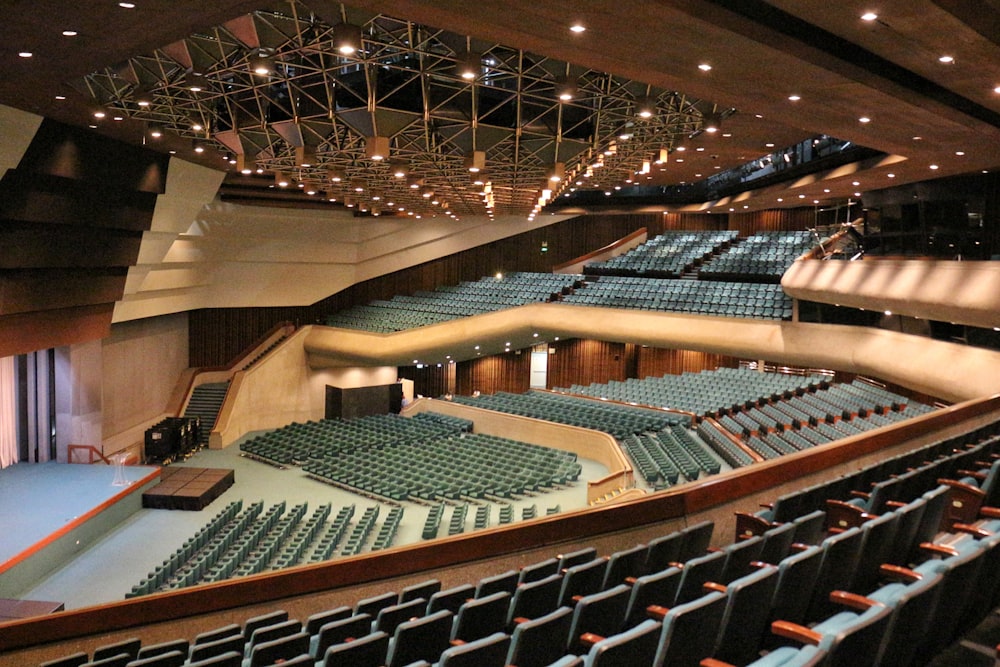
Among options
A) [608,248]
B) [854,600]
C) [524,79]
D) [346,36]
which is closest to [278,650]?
[854,600]

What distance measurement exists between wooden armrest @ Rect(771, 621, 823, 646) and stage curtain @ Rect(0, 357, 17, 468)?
585 inches

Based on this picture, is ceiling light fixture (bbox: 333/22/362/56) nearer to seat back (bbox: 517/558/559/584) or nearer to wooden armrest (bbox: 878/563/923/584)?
seat back (bbox: 517/558/559/584)

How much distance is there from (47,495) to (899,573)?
13.2m

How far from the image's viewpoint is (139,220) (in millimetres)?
12875

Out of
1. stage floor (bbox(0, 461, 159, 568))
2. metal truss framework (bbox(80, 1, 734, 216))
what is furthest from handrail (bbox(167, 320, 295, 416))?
metal truss framework (bbox(80, 1, 734, 216))

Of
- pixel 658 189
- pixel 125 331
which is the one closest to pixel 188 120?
pixel 125 331

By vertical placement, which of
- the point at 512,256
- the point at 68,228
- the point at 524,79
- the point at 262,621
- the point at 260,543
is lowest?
the point at 260,543

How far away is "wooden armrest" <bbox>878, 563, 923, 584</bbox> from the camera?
268 cm

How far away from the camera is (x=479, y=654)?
228 centimetres

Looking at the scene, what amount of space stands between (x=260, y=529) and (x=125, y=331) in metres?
8.13

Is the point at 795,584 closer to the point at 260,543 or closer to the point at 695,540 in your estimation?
the point at 695,540

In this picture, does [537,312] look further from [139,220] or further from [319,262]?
[139,220]

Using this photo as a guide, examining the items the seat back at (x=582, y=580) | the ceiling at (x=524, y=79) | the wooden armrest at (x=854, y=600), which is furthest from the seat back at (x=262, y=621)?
the ceiling at (x=524, y=79)

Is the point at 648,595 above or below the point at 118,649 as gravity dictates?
above
